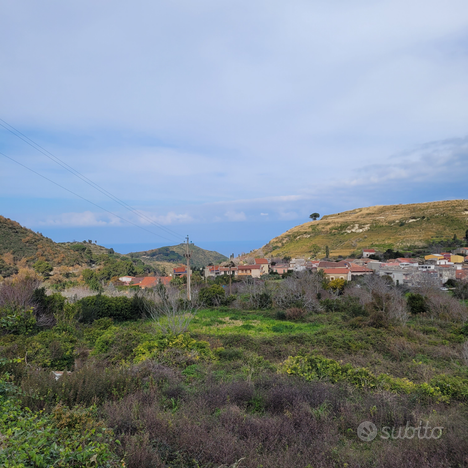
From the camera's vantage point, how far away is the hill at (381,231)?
214 feet

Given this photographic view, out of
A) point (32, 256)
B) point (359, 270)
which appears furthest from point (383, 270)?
point (32, 256)

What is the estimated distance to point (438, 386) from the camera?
5812 millimetres

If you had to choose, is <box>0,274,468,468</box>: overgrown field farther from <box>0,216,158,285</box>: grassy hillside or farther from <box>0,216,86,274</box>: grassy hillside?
<box>0,216,86,274</box>: grassy hillside

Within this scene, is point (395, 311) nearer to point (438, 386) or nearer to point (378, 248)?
point (438, 386)

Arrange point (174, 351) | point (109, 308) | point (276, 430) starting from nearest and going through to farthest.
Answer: point (276, 430), point (174, 351), point (109, 308)

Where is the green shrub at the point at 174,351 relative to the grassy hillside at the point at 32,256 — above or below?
below

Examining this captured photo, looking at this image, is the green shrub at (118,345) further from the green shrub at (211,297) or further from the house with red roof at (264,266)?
the house with red roof at (264,266)

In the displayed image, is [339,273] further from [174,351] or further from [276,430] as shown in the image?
[276,430]

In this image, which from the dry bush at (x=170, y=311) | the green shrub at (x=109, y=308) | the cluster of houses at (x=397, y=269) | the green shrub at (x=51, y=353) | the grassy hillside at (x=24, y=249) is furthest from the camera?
the grassy hillside at (x=24, y=249)

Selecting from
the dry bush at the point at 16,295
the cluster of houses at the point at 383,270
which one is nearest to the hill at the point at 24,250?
the cluster of houses at the point at 383,270

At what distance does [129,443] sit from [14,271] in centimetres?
3671

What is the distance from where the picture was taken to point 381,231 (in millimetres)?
75938

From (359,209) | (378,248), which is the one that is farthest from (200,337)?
(359,209)

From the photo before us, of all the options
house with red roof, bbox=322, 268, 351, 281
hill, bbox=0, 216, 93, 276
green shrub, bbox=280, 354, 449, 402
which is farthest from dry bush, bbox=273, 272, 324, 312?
hill, bbox=0, 216, 93, 276
